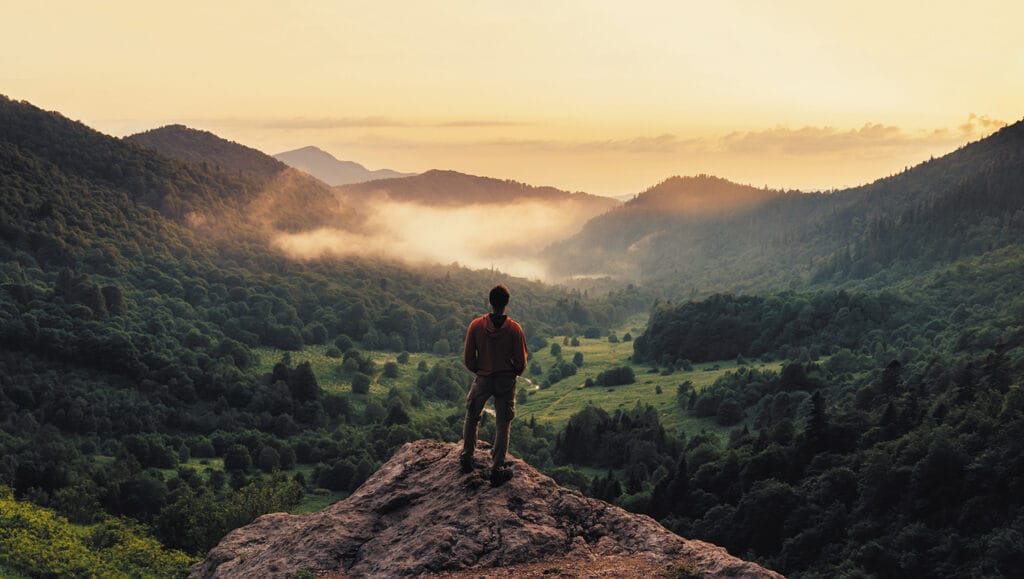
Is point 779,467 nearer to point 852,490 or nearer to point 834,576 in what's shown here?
point 852,490

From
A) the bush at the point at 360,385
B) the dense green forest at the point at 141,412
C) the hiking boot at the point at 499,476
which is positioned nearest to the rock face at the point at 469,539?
the hiking boot at the point at 499,476

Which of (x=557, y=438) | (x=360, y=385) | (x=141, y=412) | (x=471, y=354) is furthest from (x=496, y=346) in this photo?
(x=360, y=385)

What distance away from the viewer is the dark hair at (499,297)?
2003cm

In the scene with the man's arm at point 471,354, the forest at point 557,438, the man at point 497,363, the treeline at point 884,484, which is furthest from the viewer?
the forest at point 557,438

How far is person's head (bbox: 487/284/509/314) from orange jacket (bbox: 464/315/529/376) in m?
0.36

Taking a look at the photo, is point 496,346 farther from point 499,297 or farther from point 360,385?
point 360,385

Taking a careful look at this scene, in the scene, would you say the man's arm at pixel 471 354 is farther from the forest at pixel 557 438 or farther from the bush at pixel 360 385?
the bush at pixel 360 385

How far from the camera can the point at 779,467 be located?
3706 inches

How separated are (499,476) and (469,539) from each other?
217 centimetres

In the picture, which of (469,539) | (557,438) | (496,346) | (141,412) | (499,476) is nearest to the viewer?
(469,539)

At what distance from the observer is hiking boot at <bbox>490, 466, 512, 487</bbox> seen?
2111 cm

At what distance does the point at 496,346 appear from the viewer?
67.9 ft

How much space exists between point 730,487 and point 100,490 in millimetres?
75788

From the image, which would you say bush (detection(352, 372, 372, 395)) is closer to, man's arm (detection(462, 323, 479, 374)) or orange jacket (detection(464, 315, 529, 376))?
man's arm (detection(462, 323, 479, 374))
